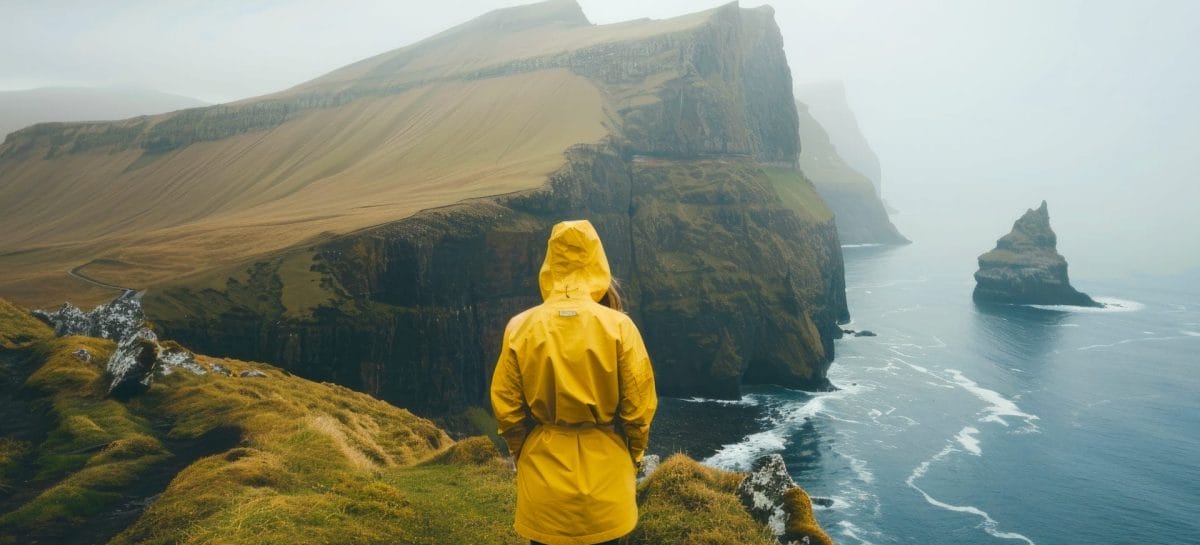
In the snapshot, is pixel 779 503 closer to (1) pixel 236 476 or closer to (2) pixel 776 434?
(1) pixel 236 476

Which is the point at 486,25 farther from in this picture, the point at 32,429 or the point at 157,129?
the point at 32,429

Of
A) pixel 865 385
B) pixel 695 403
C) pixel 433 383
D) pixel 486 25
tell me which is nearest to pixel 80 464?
pixel 433 383

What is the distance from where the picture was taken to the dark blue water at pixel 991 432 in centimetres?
3788

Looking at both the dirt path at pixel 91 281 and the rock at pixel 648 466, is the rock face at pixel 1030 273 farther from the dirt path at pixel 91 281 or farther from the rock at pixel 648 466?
the dirt path at pixel 91 281

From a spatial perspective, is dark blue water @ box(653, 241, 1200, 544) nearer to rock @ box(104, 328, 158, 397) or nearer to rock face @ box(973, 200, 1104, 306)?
rock face @ box(973, 200, 1104, 306)

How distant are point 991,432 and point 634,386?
57.4 m

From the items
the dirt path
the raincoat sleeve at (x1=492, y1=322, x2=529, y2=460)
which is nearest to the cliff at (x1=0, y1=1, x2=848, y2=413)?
the dirt path

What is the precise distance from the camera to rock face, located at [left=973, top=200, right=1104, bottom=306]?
350ft

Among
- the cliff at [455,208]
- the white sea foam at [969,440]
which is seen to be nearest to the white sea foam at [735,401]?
the cliff at [455,208]

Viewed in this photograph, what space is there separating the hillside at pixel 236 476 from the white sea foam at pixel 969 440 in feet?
145

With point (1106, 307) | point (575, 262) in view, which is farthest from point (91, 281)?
point (1106, 307)

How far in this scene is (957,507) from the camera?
39.4 m

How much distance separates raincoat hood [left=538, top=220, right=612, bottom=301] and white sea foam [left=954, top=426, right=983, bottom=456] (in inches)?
2063

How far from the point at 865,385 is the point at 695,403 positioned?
722 inches
